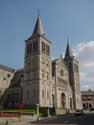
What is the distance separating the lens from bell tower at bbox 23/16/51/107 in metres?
62.0

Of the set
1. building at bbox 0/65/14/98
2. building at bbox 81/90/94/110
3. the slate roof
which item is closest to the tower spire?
building at bbox 0/65/14/98

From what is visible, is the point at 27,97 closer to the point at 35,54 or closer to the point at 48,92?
the point at 48,92

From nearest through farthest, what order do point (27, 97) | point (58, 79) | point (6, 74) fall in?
point (27, 97), point (58, 79), point (6, 74)

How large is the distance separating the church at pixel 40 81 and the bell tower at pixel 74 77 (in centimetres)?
185

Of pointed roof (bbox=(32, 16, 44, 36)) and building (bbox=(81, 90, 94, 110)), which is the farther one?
building (bbox=(81, 90, 94, 110))

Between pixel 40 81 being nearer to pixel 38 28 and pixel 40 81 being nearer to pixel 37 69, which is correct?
pixel 37 69

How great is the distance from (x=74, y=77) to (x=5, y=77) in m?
28.2

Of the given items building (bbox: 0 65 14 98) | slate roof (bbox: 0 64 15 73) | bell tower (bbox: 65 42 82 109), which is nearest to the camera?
building (bbox: 0 65 14 98)

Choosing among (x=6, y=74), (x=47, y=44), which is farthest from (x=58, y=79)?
(x=6, y=74)

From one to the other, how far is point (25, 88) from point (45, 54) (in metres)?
12.4

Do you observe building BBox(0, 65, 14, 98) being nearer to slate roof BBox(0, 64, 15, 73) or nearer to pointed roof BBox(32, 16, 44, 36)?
slate roof BBox(0, 64, 15, 73)

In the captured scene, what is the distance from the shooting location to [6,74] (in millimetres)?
81750

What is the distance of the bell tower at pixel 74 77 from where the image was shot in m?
86.2

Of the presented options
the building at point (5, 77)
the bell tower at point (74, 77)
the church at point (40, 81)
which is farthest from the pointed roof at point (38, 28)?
the bell tower at point (74, 77)
